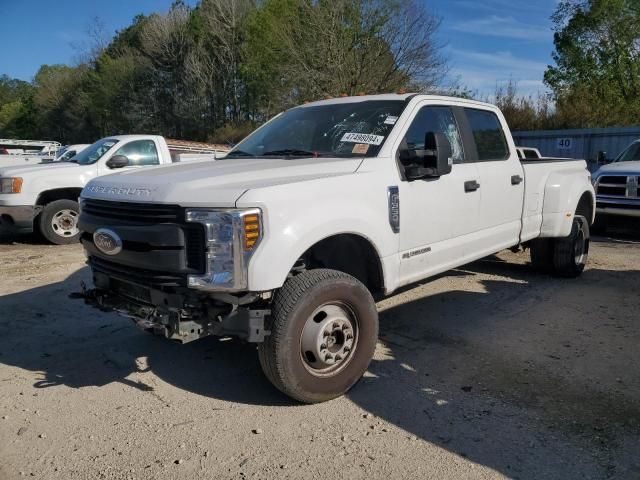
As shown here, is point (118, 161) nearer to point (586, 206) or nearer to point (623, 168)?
point (586, 206)

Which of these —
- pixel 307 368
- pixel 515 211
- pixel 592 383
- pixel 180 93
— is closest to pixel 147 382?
pixel 307 368

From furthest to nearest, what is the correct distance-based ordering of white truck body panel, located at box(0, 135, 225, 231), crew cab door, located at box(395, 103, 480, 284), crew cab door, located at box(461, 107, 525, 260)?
white truck body panel, located at box(0, 135, 225, 231)
crew cab door, located at box(461, 107, 525, 260)
crew cab door, located at box(395, 103, 480, 284)

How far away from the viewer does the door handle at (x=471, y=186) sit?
15.4ft

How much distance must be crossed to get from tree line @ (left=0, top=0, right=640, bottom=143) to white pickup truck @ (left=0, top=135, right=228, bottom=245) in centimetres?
1669

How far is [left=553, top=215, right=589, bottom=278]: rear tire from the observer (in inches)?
256

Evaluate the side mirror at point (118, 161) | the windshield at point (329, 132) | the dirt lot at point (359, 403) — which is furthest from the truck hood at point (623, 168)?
the side mirror at point (118, 161)

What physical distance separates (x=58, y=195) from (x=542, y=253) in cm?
768

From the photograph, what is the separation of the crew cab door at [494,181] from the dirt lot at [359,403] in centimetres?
76

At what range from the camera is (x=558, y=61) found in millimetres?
29859

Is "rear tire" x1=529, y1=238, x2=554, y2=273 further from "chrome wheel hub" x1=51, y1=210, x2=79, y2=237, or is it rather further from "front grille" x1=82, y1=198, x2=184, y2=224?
"chrome wheel hub" x1=51, y1=210, x2=79, y2=237

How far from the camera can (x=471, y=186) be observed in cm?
475

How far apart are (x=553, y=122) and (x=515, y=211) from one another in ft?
68.5

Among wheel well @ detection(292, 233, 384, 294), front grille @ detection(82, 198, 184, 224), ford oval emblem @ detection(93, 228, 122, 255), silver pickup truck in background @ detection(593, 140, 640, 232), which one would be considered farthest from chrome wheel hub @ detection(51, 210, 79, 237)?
silver pickup truck in background @ detection(593, 140, 640, 232)

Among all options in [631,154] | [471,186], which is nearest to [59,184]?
[471,186]
